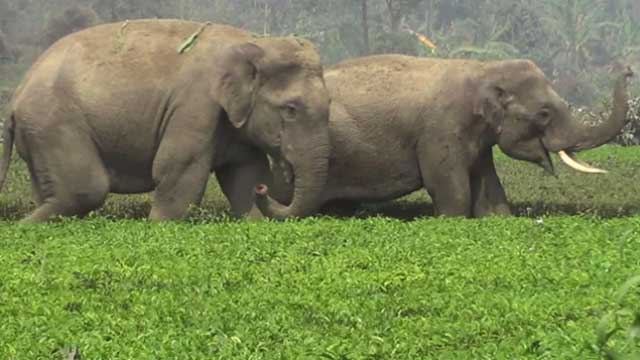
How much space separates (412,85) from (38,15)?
2087 inches

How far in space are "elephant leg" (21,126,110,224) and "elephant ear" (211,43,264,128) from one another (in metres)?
1.37

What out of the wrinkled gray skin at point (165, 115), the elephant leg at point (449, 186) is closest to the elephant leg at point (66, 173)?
the wrinkled gray skin at point (165, 115)

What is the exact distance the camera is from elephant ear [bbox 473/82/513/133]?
510 inches

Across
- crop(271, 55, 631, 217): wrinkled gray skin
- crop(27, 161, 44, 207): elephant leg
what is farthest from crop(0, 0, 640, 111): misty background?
crop(27, 161, 44, 207): elephant leg

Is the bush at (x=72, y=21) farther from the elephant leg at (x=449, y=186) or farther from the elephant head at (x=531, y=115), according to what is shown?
the elephant leg at (x=449, y=186)

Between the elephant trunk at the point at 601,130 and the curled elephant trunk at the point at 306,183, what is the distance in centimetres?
285

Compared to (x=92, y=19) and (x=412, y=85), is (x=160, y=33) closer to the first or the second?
(x=412, y=85)

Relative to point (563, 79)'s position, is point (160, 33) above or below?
above

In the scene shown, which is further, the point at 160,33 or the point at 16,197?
the point at 16,197

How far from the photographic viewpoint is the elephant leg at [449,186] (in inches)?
Answer: 500

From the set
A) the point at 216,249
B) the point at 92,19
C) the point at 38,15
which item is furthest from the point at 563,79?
the point at 216,249

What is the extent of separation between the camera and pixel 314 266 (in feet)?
28.0

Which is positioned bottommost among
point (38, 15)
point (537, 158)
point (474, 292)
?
point (38, 15)

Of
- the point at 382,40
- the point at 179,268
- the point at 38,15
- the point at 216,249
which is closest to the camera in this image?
the point at 179,268
